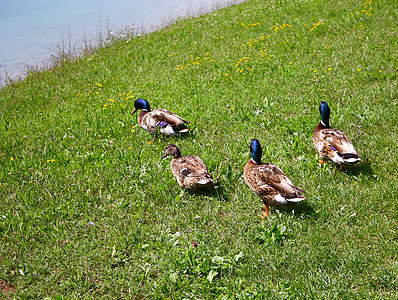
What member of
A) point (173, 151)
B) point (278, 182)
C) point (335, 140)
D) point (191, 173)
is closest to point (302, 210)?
point (278, 182)

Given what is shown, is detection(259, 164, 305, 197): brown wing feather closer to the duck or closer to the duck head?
the duck head

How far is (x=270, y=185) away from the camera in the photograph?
482cm

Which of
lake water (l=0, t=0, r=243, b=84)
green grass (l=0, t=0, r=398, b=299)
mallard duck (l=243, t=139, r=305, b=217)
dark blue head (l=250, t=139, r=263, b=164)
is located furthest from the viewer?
lake water (l=0, t=0, r=243, b=84)

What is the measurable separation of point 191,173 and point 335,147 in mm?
2130

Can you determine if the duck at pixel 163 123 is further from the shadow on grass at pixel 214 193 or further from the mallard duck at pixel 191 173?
the shadow on grass at pixel 214 193

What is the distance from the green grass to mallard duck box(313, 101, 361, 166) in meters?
0.24

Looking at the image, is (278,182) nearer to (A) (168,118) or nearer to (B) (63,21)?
(A) (168,118)

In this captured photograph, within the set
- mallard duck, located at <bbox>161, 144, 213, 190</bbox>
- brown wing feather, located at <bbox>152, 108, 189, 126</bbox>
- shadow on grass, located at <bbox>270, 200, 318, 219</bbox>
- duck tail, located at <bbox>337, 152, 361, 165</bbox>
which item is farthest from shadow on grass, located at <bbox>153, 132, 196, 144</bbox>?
duck tail, located at <bbox>337, 152, 361, 165</bbox>

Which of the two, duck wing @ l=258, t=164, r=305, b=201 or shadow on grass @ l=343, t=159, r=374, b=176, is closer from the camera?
duck wing @ l=258, t=164, r=305, b=201

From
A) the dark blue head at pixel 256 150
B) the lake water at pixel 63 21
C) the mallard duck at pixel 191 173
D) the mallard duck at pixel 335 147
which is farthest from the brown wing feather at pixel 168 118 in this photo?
the lake water at pixel 63 21

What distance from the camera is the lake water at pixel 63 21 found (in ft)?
52.6

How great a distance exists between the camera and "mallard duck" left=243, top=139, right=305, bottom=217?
4.69 m

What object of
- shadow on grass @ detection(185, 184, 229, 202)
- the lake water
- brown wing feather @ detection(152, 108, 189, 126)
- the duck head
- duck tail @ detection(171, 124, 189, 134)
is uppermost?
the lake water

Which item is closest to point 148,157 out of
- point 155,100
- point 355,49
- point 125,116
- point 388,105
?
point 125,116
